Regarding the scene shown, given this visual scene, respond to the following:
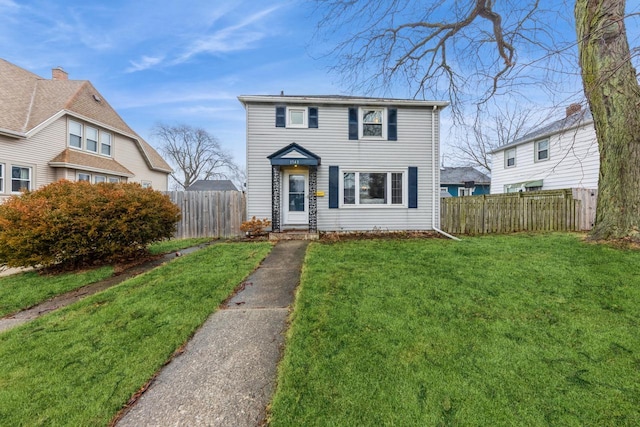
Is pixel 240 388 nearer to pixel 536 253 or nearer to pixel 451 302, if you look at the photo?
pixel 451 302

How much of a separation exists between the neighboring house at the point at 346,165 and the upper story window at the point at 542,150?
10.1m

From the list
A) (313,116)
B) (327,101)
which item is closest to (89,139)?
(313,116)

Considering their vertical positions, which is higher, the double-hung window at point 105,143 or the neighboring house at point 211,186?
the double-hung window at point 105,143

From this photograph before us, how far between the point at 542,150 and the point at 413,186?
1156 cm

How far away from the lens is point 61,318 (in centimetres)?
356

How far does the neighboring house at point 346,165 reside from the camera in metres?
10.0

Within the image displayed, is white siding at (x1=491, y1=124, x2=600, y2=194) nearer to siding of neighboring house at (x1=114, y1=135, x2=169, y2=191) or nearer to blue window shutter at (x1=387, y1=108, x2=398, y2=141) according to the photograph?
blue window shutter at (x1=387, y1=108, x2=398, y2=141)

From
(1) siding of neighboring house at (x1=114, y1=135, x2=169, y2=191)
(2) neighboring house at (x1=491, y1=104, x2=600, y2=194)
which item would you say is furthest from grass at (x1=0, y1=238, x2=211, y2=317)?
(2) neighboring house at (x1=491, y1=104, x2=600, y2=194)

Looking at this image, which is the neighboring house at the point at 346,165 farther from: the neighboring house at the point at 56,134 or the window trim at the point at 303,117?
the neighboring house at the point at 56,134

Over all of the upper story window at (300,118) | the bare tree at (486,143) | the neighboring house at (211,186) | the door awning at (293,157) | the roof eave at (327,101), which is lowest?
the door awning at (293,157)

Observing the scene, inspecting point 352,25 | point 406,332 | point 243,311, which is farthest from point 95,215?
point 352,25

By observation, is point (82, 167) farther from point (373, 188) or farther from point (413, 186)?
point (413, 186)

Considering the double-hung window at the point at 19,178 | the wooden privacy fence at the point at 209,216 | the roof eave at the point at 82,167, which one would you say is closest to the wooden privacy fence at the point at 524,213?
the wooden privacy fence at the point at 209,216

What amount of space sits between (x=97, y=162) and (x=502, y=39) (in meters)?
19.1
